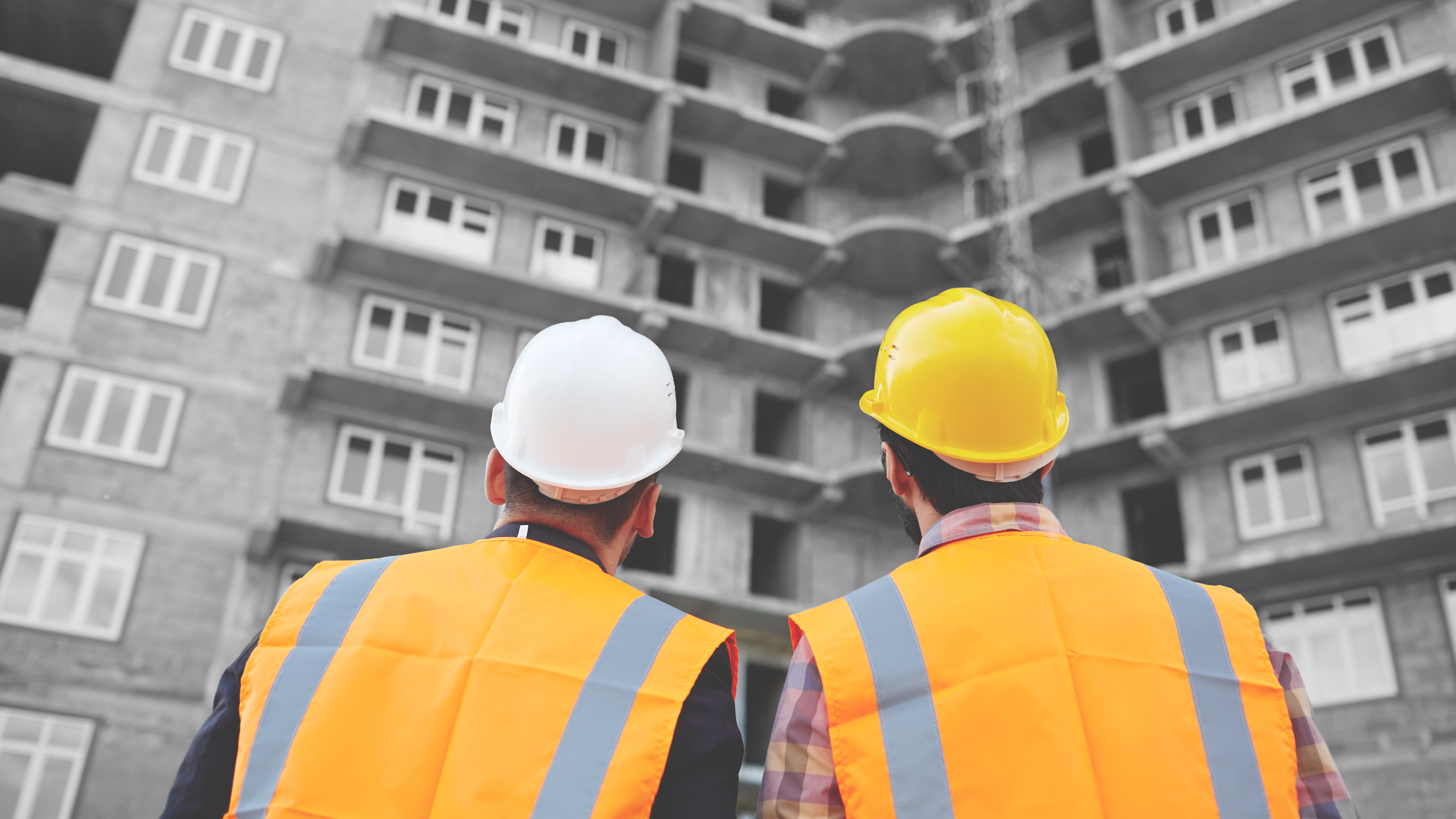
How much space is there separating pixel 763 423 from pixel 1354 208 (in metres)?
13.0

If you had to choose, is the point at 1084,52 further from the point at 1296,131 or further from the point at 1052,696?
the point at 1052,696

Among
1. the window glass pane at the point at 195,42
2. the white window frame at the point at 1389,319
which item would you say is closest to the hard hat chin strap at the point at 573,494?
the white window frame at the point at 1389,319

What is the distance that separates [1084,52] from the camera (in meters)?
28.3

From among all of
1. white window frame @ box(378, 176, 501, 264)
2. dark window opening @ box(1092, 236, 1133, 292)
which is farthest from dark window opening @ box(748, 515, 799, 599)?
dark window opening @ box(1092, 236, 1133, 292)

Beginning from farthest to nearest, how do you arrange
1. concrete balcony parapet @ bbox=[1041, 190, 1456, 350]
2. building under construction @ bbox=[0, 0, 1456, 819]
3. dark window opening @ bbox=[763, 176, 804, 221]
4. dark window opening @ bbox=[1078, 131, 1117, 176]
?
dark window opening @ bbox=[763, 176, 804, 221]
dark window opening @ bbox=[1078, 131, 1117, 176]
concrete balcony parapet @ bbox=[1041, 190, 1456, 350]
building under construction @ bbox=[0, 0, 1456, 819]

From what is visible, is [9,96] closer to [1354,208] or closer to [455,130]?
[455,130]

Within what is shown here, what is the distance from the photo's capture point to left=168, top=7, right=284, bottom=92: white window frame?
23016mm

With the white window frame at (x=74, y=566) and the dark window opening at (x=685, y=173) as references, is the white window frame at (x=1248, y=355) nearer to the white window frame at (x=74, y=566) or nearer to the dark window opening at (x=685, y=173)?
the dark window opening at (x=685, y=173)

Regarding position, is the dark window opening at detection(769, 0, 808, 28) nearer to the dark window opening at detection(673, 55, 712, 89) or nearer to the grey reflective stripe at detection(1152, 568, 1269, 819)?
the dark window opening at detection(673, 55, 712, 89)

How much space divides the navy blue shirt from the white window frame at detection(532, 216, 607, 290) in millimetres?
21847

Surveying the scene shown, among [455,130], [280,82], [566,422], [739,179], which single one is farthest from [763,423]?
[566,422]

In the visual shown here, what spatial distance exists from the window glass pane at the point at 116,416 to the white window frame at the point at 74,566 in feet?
5.33

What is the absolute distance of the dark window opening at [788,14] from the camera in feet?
102

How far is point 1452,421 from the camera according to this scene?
19.3 metres
